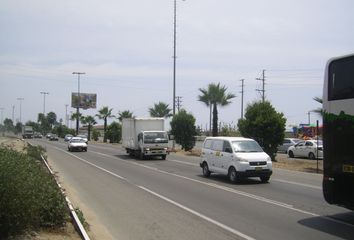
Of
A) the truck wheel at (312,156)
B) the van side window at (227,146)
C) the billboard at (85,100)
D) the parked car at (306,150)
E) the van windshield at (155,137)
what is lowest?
the truck wheel at (312,156)

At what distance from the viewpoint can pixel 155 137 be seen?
36.7 meters

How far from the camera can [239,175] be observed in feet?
63.0

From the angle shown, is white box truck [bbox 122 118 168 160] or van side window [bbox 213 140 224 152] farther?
white box truck [bbox 122 118 168 160]

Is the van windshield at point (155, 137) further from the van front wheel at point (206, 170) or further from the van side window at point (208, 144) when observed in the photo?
the van front wheel at point (206, 170)

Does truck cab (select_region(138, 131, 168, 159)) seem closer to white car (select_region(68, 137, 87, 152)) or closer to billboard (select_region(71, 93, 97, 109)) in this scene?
white car (select_region(68, 137, 87, 152))

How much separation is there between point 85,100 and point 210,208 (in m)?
111

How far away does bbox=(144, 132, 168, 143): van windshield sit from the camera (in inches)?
1436

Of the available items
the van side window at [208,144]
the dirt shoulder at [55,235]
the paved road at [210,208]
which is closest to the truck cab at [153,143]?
the van side window at [208,144]

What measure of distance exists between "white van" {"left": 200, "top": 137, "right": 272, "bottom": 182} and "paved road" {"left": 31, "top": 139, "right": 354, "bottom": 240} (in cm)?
43

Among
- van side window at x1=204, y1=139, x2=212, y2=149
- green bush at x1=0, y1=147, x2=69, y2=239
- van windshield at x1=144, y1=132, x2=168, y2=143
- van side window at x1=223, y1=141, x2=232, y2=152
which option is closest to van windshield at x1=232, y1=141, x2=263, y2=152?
van side window at x1=223, y1=141, x2=232, y2=152

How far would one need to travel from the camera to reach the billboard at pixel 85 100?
393 feet

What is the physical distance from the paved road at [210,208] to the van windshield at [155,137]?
14.8 metres

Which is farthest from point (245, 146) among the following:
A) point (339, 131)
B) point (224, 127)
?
point (224, 127)

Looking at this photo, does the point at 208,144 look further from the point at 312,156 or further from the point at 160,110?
the point at 160,110
